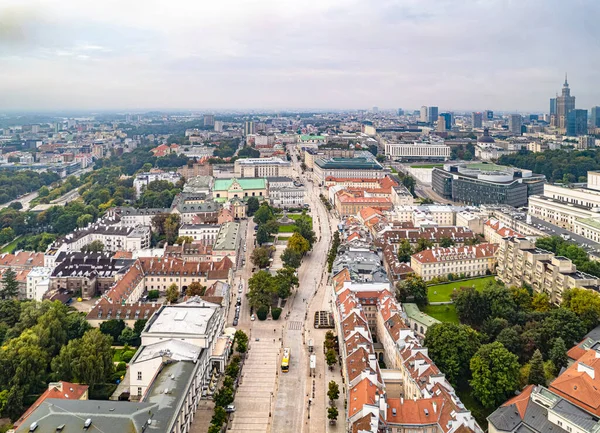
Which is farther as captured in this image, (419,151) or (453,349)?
(419,151)

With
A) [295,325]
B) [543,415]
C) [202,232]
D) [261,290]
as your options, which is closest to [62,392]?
[295,325]

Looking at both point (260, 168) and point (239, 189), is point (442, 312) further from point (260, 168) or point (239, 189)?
point (260, 168)

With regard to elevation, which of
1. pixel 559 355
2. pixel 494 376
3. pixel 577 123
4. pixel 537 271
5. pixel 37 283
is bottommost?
pixel 494 376

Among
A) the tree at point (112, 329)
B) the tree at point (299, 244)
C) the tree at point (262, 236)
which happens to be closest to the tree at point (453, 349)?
the tree at point (112, 329)

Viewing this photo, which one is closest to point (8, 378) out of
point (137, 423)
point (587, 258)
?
point (137, 423)

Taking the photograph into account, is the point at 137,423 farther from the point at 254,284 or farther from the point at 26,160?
the point at 26,160

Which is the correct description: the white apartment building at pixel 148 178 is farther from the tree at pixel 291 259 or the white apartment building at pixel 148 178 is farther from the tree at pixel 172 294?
the tree at pixel 172 294

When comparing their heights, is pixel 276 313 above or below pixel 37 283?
below
